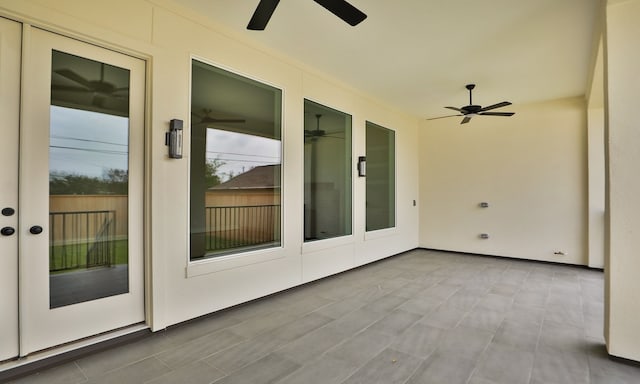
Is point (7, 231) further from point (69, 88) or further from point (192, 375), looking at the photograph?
point (192, 375)

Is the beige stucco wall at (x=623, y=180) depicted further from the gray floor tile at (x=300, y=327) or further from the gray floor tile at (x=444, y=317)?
the gray floor tile at (x=300, y=327)

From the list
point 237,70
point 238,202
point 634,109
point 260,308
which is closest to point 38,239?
point 238,202

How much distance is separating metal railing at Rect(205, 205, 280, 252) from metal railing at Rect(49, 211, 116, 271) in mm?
898

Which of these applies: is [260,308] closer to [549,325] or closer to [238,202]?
[238,202]

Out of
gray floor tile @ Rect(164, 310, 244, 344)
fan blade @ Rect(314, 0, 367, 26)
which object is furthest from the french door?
fan blade @ Rect(314, 0, 367, 26)

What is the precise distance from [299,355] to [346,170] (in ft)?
11.0

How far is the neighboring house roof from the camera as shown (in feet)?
11.8

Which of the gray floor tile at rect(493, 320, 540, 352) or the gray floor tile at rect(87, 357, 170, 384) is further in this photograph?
the gray floor tile at rect(493, 320, 540, 352)

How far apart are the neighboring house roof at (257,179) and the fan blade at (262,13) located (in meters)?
1.67

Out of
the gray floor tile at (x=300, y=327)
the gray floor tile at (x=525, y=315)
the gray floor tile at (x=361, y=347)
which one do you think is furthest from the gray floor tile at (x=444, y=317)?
the gray floor tile at (x=300, y=327)

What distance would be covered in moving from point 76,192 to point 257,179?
181 cm

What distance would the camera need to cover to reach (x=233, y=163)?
3635mm

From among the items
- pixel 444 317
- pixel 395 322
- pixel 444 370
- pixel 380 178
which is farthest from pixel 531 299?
pixel 380 178

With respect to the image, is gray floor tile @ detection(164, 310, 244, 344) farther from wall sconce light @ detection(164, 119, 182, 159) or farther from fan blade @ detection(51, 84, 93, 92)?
fan blade @ detection(51, 84, 93, 92)
